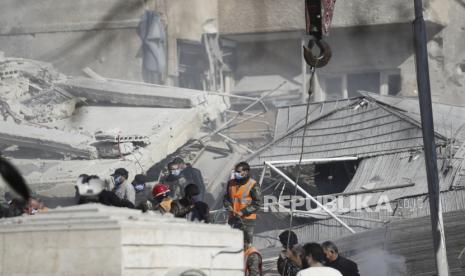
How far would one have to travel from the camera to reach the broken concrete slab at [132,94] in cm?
2265

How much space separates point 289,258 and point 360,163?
8595 mm

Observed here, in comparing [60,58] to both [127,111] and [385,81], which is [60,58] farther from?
[385,81]

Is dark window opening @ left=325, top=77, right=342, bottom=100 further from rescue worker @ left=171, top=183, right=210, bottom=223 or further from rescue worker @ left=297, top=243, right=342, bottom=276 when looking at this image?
rescue worker @ left=297, top=243, right=342, bottom=276

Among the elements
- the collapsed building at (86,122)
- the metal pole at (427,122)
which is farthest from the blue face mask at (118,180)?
the metal pole at (427,122)

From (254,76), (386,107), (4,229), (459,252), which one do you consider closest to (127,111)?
(386,107)

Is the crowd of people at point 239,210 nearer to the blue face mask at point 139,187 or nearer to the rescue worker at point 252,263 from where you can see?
the rescue worker at point 252,263

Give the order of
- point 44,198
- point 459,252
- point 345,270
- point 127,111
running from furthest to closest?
1. point 127,111
2. point 44,198
3. point 459,252
4. point 345,270

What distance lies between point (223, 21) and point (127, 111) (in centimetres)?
719

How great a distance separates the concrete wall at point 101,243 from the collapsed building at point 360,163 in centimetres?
691

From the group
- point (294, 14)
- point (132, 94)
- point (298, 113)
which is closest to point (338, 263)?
point (298, 113)

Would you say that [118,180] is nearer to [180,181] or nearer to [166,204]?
[180,181]

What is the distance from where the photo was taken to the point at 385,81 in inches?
1126

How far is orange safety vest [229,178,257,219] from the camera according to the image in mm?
13125

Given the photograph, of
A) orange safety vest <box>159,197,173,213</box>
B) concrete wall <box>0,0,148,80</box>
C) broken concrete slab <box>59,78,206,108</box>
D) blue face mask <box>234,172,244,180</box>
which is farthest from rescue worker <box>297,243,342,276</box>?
concrete wall <box>0,0,148,80</box>
